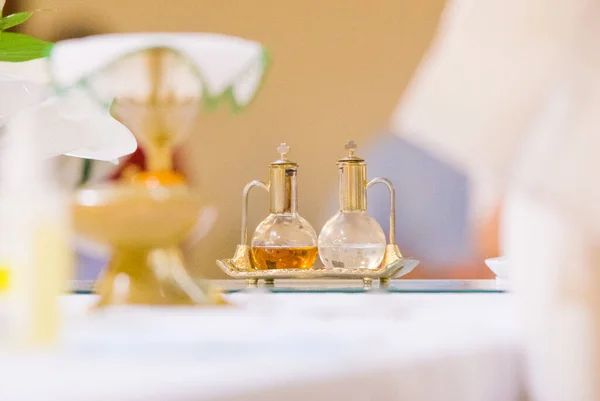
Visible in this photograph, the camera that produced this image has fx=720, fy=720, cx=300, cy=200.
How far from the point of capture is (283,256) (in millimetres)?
961

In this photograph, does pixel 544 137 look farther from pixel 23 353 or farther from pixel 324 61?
pixel 324 61

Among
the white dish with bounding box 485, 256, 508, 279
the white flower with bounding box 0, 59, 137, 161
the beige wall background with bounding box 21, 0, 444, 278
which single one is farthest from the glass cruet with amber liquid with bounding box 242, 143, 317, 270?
the beige wall background with bounding box 21, 0, 444, 278

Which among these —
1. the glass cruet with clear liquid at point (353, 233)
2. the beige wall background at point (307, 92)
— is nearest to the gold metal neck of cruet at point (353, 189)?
the glass cruet with clear liquid at point (353, 233)

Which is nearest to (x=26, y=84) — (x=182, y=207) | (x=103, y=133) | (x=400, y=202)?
(x=103, y=133)

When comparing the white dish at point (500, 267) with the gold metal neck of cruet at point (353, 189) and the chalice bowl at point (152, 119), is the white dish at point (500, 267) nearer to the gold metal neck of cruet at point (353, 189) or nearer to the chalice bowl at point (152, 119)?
the gold metal neck of cruet at point (353, 189)

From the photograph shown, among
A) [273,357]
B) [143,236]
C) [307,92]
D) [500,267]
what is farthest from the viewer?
[307,92]

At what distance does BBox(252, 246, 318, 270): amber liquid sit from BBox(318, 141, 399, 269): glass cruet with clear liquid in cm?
3

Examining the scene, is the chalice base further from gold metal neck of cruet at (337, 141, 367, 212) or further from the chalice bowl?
gold metal neck of cruet at (337, 141, 367, 212)

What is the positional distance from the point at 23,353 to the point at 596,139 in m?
0.32

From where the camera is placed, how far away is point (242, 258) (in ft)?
3.26

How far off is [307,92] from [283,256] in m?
0.76

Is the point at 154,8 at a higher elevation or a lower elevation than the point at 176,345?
higher

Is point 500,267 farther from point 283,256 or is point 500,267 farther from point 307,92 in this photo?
point 307,92

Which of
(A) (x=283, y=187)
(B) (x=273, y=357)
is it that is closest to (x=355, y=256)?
(A) (x=283, y=187)
